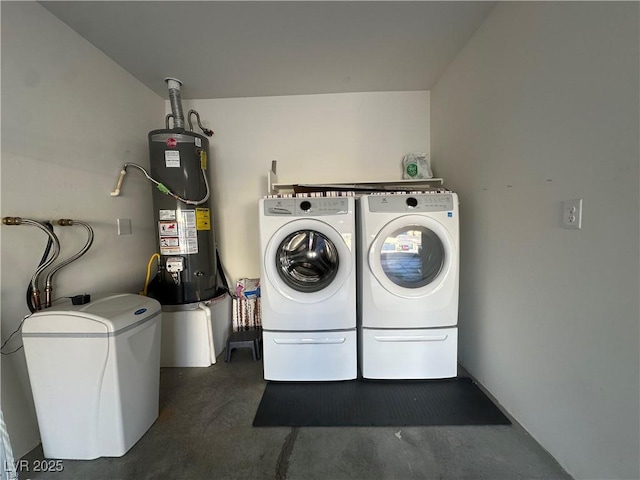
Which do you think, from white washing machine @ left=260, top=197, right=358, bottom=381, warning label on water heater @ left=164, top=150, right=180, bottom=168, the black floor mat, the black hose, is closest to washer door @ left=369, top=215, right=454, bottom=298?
white washing machine @ left=260, top=197, right=358, bottom=381

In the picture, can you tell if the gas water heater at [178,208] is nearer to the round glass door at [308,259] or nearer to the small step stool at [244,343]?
the small step stool at [244,343]

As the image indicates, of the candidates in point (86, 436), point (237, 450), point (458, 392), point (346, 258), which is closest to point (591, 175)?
point (346, 258)

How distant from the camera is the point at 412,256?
172 centimetres

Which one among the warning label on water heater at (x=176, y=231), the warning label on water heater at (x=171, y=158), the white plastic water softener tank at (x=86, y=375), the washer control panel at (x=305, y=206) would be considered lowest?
the white plastic water softener tank at (x=86, y=375)

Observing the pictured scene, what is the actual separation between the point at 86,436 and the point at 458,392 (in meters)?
1.80

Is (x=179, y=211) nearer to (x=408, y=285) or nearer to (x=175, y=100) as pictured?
(x=175, y=100)

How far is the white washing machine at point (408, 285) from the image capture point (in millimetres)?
1589

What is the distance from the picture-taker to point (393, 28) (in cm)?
161

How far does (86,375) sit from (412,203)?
67.0 inches

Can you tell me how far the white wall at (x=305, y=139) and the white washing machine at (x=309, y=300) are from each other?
0.95 m

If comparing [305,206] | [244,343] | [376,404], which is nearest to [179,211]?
[305,206]

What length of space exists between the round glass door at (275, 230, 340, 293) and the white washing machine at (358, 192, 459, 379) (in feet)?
0.68

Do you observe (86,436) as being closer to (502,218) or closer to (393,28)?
(502,218)

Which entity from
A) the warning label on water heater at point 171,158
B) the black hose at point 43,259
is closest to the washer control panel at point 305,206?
the warning label on water heater at point 171,158
